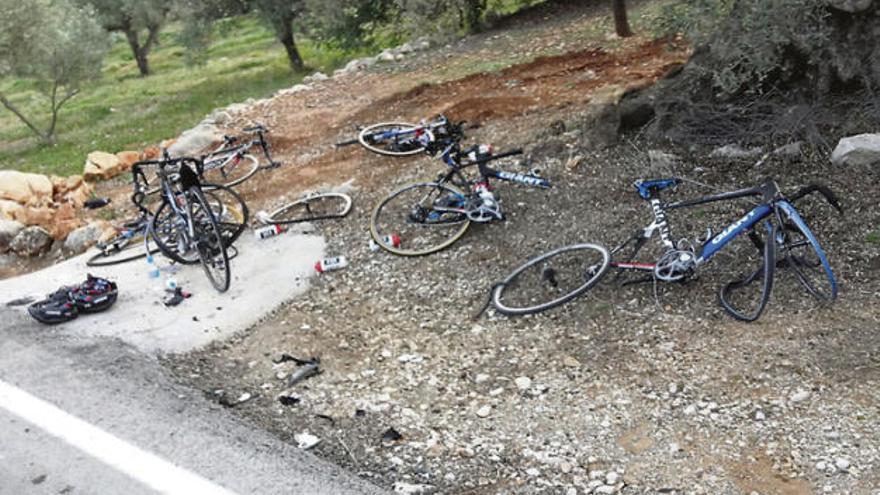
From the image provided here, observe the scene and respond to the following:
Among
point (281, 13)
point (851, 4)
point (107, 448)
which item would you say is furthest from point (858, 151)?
point (281, 13)

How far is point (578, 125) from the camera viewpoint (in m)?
10.4

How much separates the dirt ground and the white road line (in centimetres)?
77

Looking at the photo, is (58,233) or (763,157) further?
(58,233)

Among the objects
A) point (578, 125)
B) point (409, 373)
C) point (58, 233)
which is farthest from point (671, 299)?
point (58, 233)

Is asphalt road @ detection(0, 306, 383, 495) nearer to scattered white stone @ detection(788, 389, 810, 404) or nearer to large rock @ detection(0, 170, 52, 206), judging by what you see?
scattered white stone @ detection(788, 389, 810, 404)

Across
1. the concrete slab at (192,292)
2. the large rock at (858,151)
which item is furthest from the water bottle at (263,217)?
the large rock at (858,151)

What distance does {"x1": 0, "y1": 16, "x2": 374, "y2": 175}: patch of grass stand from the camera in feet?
60.8

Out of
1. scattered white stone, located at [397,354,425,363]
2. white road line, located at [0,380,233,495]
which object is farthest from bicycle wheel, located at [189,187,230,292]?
scattered white stone, located at [397,354,425,363]

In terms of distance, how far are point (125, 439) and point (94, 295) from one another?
9.16 feet

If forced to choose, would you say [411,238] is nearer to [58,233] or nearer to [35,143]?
[58,233]

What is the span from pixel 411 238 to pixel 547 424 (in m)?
3.66

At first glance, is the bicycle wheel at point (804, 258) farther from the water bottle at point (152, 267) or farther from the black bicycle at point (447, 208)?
the water bottle at point (152, 267)

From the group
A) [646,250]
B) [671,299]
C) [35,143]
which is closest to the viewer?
[671,299]

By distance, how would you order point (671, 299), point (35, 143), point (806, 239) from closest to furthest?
point (806, 239), point (671, 299), point (35, 143)
